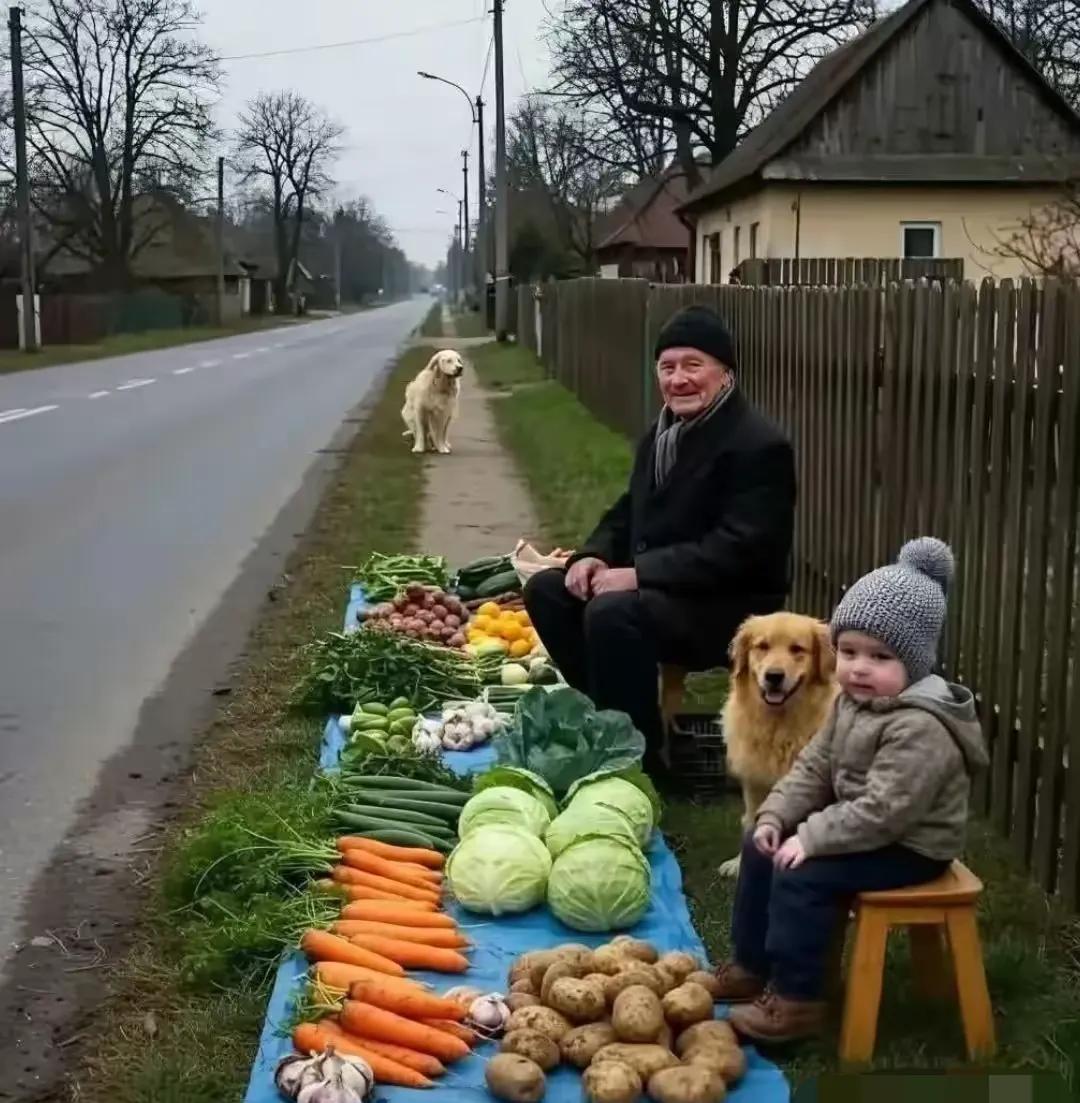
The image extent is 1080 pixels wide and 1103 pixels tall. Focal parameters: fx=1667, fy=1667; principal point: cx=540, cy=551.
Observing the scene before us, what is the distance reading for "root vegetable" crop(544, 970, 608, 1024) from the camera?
4.04 metres

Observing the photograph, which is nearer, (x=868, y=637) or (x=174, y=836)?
(x=868, y=637)

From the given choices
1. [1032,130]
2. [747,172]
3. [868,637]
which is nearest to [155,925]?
[868,637]

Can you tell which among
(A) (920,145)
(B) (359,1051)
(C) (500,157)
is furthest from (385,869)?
(C) (500,157)

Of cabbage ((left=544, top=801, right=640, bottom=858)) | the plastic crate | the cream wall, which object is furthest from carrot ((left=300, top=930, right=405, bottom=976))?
the cream wall

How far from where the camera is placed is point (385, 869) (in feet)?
16.5

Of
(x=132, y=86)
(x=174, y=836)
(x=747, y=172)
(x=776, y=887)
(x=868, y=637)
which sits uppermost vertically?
(x=132, y=86)

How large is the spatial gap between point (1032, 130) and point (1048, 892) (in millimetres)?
29101

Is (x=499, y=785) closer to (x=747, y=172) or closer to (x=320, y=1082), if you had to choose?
(x=320, y=1082)

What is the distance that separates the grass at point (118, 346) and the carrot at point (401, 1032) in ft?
111

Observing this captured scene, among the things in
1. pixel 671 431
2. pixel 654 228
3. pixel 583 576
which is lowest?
pixel 583 576

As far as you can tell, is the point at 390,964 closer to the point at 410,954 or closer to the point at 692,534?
the point at 410,954

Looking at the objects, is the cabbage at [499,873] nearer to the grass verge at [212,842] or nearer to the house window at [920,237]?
the grass verge at [212,842]

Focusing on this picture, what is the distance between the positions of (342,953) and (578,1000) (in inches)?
27.8

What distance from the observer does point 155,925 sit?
5043 mm
